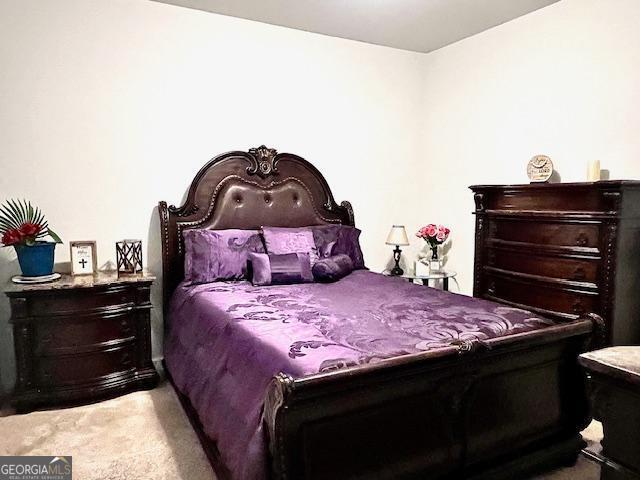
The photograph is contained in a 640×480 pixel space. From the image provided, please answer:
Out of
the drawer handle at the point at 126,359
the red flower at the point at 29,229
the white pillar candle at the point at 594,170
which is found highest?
the white pillar candle at the point at 594,170

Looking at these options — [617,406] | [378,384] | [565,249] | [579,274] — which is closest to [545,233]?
[565,249]

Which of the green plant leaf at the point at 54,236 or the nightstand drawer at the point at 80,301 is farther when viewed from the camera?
the green plant leaf at the point at 54,236

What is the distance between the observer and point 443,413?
1.72 metres

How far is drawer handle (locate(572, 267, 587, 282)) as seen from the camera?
274 centimetres

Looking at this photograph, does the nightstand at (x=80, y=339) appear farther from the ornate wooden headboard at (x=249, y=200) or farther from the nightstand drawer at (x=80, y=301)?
the ornate wooden headboard at (x=249, y=200)

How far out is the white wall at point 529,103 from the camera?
9.54 ft

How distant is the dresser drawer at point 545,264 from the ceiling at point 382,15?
1798 mm

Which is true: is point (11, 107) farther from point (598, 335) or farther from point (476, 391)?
point (598, 335)

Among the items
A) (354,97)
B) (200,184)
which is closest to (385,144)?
(354,97)

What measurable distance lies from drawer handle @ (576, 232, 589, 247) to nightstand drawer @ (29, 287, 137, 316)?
278 centimetres

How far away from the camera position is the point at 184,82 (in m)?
3.37

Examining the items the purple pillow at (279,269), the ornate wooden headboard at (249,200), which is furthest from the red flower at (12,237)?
the purple pillow at (279,269)

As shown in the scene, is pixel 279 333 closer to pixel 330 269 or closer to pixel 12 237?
pixel 330 269

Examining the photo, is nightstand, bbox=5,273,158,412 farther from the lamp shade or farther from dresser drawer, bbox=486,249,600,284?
dresser drawer, bbox=486,249,600,284
